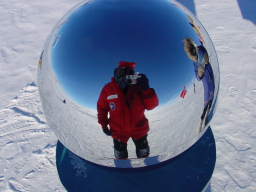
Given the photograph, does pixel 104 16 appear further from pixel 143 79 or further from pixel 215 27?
pixel 215 27

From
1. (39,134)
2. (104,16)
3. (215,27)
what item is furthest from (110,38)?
(215,27)

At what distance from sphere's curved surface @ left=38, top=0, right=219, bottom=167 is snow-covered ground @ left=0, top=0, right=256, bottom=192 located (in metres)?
1.28

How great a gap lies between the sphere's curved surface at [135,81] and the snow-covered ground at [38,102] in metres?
1.28

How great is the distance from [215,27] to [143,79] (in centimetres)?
387

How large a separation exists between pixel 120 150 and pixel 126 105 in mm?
321

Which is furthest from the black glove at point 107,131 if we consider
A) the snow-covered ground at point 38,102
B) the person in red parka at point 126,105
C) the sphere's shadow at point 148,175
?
the snow-covered ground at point 38,102

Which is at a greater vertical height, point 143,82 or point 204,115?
point 143,82

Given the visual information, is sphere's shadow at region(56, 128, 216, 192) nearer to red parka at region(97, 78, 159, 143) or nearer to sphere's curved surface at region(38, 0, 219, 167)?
sphere's curved surface at region(38, 0, 219, 167)

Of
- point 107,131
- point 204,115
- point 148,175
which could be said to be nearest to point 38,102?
point 148,175

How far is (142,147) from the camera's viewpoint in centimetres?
226

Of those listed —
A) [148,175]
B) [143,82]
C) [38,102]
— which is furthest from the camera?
[38,102]

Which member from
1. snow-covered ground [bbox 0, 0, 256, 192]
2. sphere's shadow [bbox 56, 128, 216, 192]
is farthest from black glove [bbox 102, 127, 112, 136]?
snow-covered ground [bbox 0, 0, 256, 192]

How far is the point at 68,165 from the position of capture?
3180 mm

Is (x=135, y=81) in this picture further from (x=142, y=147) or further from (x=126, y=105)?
(x=142, y=147)
